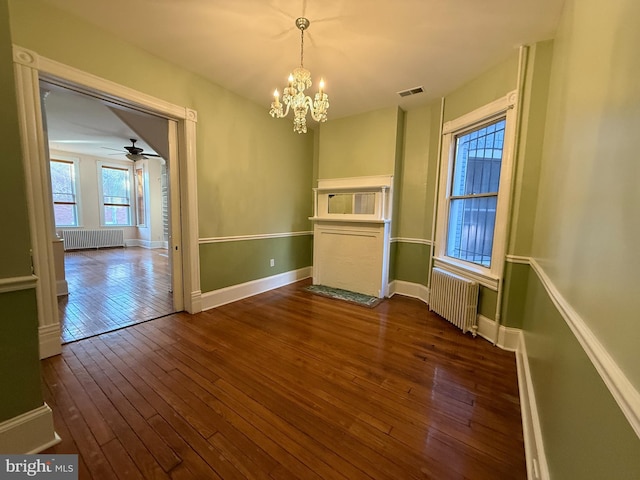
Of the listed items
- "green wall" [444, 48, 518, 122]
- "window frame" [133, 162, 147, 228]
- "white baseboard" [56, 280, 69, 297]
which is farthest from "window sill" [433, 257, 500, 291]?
"window frame" [133, 162, 147, 228]

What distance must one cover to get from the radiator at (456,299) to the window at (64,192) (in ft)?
33.0

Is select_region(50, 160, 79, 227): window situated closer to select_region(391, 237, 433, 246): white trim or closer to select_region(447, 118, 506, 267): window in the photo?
select_region(391, 237, 433, 246): white trim

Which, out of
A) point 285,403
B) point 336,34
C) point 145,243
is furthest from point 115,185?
point 285,403

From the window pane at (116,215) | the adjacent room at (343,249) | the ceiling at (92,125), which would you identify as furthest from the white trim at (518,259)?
the window pane at (116,215)

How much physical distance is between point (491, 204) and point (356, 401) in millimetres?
2470

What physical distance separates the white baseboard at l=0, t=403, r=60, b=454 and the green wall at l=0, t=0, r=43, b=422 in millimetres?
37

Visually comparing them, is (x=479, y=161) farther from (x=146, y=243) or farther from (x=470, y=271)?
(x=146, y=243)

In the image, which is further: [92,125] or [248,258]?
[92,125]

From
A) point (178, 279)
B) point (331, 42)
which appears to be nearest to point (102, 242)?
point (178, 279)

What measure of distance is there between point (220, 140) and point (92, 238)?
7647mm

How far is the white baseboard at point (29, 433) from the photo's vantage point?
3.99 feet

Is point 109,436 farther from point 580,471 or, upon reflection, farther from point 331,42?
point 331,42

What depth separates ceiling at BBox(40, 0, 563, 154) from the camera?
196 centimetres

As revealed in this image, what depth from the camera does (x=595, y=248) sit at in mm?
847
